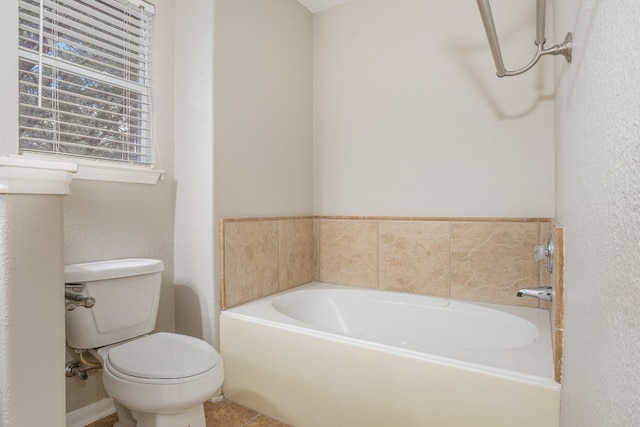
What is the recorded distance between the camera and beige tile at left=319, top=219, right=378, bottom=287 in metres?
2.39

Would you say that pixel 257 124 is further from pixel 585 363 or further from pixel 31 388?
pixel 585 363

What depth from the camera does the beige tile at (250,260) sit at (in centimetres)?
200

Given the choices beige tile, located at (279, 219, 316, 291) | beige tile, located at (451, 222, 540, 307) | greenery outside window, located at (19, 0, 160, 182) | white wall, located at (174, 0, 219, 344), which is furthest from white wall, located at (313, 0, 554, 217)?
greenery outside window, located at (19, 0, 160, 182)

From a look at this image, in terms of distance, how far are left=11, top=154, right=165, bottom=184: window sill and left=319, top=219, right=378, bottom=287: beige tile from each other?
1.18 meters

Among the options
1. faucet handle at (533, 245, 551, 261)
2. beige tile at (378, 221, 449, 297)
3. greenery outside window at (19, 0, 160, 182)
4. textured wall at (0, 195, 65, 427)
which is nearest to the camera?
textured wall at (0, 195, 65, 427)

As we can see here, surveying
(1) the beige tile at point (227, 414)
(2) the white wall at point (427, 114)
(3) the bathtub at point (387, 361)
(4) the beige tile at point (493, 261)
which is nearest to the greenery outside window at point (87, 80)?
(3) the bathtub at point (387, 361)

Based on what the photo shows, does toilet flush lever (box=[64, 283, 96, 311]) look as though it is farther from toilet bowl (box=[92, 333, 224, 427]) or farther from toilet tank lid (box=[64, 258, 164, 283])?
toilet bowl (box=[92, 333, 224, 427])

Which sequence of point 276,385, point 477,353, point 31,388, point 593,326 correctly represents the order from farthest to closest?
point 276,385 → point 477,353 → point 31,388 → point 593,326

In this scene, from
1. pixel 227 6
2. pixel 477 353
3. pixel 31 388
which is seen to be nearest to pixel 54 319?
pixel 31 388

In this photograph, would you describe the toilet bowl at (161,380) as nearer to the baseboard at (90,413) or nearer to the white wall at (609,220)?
the baseboard at (90,413)

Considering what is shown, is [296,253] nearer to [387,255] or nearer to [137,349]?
[387,255]

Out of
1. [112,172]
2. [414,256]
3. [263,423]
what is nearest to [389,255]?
[414,256]

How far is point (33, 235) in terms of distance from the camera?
0.91 m

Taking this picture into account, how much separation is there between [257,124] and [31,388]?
1667 millimetres
